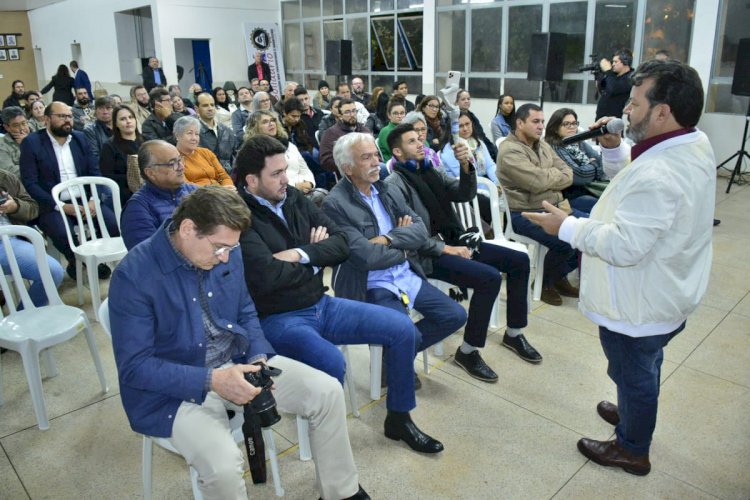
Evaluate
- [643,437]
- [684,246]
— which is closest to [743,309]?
[643,437]

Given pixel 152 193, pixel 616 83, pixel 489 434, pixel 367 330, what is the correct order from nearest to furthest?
pixel 367 330 → pixel 489 434 → pixel 152 193 → pixel 616 83

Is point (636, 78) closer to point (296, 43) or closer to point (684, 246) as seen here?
point (684, 246)

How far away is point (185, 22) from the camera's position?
481 inches

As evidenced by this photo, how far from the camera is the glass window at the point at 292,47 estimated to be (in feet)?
43.3

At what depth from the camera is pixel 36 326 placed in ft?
7.95

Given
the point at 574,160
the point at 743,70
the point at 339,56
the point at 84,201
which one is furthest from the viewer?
the point at 339,56

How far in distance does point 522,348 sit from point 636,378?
3.33 ft

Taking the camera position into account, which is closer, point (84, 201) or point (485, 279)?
point (485, 279)

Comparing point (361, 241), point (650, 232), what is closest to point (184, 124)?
point (361, 241)

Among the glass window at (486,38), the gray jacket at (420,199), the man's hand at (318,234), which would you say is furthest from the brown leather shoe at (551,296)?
the glass window at (486,38)

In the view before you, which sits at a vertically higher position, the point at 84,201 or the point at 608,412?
the point at 84,201

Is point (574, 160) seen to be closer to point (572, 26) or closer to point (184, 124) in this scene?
point (184, 124)

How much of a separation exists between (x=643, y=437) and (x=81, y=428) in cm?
225

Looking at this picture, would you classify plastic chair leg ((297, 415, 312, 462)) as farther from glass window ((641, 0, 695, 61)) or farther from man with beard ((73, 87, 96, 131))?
glass window ((641, 0, 695, 61))
